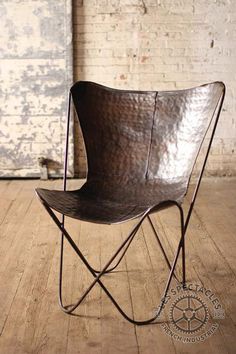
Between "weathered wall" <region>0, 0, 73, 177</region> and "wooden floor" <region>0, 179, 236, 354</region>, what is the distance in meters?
0.82

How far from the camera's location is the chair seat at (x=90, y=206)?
7.00ft

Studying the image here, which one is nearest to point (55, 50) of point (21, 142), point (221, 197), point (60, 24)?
point (60, 24)

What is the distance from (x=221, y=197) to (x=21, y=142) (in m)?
1.78

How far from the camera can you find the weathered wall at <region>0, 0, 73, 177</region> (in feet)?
14.7

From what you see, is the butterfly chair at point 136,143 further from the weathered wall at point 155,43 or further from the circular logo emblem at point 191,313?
the weathered wall at point 155,43

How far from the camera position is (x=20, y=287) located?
2.52 meters

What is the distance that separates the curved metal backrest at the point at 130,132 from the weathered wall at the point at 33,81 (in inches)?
81.4

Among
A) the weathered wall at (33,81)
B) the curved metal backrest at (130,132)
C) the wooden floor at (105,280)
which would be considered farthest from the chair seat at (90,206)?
the weathered wall at (33,81)

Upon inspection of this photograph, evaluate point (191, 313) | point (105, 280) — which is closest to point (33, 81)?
point (105, 280)

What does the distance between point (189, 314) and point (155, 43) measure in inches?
113

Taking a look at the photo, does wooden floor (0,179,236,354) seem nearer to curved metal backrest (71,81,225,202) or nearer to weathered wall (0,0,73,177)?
curved metal backrest (71,81,225,202)

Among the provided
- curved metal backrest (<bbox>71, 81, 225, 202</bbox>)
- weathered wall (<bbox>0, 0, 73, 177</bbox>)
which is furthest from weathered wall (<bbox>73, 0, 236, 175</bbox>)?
curved metal backrest (<bbox>71, 81, 225, 202</bbox>)

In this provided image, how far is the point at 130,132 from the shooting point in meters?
2.60

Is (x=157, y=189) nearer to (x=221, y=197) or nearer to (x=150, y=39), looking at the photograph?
(x=221, y=197)
